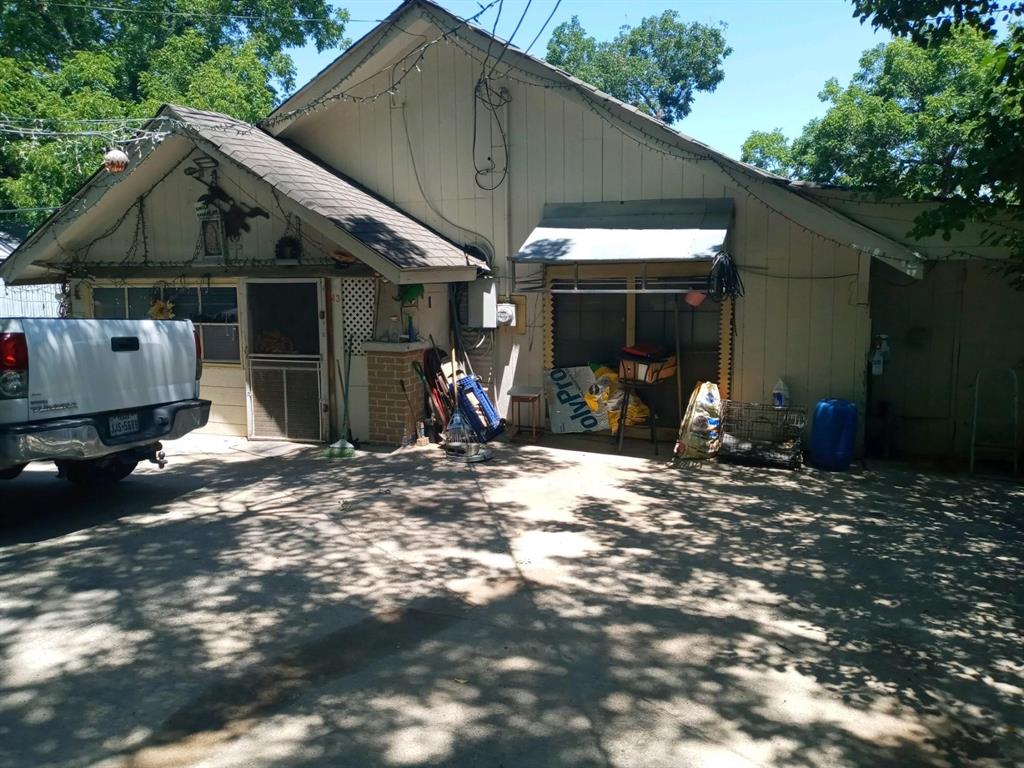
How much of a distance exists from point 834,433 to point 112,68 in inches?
751

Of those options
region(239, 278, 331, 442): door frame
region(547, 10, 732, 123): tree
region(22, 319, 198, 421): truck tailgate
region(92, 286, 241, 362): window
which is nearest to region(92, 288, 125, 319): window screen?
region(92, 286, 241, 362): window

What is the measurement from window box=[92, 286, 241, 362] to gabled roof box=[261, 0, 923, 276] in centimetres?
258

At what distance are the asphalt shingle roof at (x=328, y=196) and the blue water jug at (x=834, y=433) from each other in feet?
14.8

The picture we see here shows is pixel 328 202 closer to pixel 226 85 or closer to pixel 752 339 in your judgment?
pixel 752 339

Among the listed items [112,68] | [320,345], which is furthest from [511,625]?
[112,68]

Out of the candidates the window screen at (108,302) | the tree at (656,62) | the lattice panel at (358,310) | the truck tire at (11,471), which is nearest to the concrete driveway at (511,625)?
the truck tire at (11,471)

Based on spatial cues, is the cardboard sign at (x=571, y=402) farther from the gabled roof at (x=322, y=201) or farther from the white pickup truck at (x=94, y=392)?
the white pickup truck at (x=94, y=392)

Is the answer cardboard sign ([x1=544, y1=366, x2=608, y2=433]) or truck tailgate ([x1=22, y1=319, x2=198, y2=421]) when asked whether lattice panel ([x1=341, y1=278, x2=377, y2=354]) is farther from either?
truck tailgate ([x1=22, y1=319, x2=198, y2=421])

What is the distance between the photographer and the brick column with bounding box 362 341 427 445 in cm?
957

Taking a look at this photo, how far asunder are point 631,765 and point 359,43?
377 inches

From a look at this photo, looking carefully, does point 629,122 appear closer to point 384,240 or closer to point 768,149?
point 384,240

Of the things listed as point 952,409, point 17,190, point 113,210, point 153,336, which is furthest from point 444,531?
point 17,190

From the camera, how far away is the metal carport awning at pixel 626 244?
8750 mm

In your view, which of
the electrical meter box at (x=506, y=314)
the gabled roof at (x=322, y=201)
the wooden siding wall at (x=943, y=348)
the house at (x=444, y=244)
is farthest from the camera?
the electrical meter box at (x=506, y=314)
